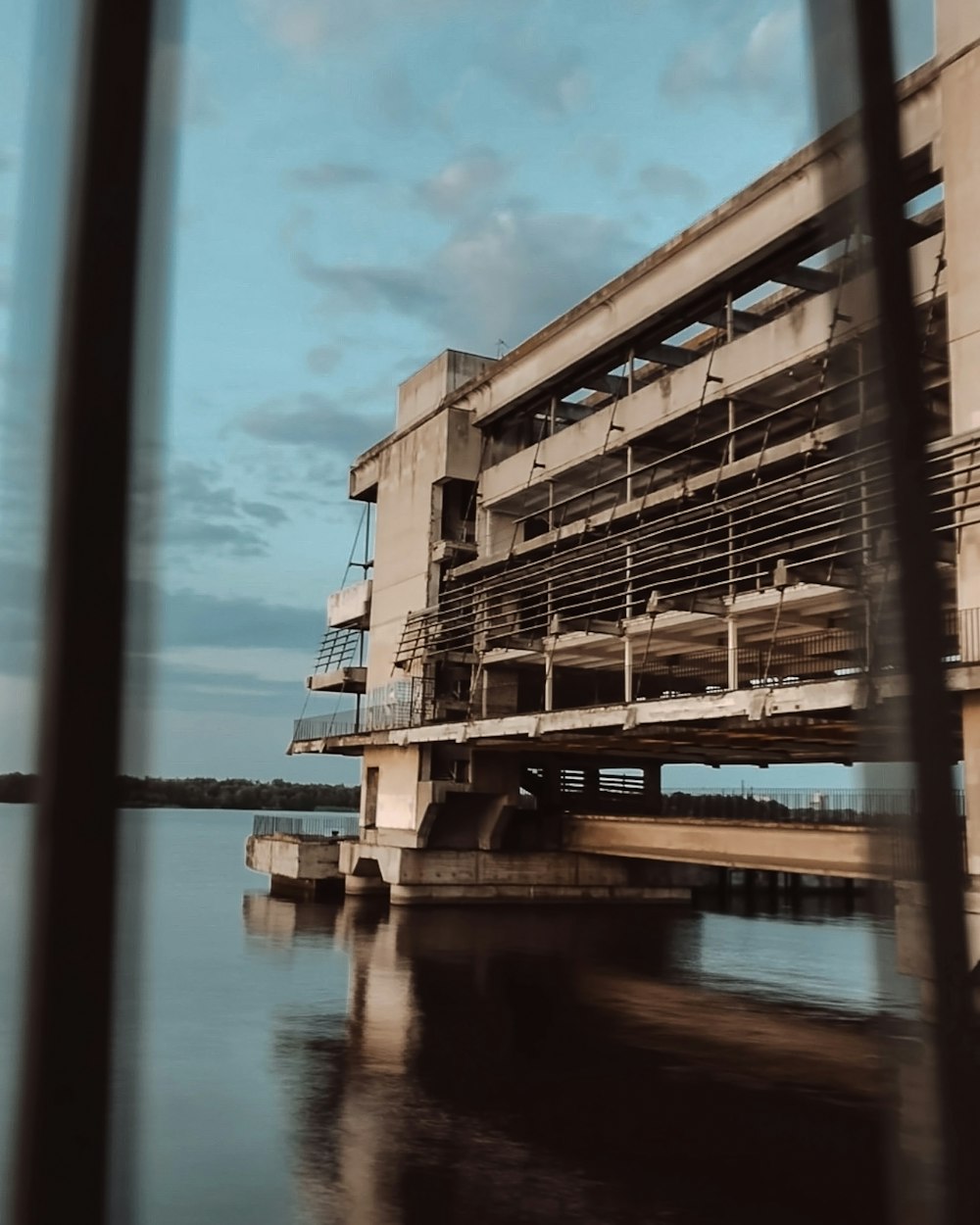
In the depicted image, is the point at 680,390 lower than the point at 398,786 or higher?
higher

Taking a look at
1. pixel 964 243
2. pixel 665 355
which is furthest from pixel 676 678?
pixel 964 243

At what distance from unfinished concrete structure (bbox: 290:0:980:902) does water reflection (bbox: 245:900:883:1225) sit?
4259 mm

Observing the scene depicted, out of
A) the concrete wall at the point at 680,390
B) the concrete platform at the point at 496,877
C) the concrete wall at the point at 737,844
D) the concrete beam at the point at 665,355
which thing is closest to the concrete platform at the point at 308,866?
the concrete platform at the point at 496,877

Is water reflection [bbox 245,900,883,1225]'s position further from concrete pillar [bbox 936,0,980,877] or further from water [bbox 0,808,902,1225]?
concrete pillar [bbox 936,0,980,877]

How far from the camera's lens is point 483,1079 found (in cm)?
1312

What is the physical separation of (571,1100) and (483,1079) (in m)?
1.30

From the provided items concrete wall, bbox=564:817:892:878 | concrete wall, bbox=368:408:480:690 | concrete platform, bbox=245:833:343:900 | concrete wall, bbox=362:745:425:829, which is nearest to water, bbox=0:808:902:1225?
concrete wall, bbox=564:817:892:878

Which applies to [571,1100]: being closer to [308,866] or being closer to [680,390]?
[680,390]

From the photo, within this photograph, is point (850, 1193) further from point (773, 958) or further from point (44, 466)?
point (773, 958)

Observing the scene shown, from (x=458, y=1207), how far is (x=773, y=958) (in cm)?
1748

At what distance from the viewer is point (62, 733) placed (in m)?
2.03

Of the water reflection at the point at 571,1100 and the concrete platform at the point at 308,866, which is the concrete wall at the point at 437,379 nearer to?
the concrete platform at the point at 308,866

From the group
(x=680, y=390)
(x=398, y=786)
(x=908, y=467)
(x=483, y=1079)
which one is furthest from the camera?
(x=398, y=786)

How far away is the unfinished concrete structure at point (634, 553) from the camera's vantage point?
1744cm
